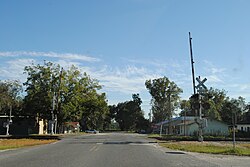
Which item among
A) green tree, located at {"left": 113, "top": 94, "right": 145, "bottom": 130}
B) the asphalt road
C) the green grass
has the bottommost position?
the green grass

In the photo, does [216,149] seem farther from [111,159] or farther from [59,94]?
[59,94]

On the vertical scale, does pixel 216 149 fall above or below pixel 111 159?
below

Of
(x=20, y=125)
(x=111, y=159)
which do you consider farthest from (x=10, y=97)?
(x=111, y=159)

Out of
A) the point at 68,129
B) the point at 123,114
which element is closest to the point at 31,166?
the point at 68,129

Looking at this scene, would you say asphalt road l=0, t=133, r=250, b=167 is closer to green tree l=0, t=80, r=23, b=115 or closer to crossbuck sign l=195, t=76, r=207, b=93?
crossbuck sign l=195, t=76, r=207, b=93

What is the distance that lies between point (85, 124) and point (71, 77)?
85.2 m

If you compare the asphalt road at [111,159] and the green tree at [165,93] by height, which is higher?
the green tree at [165,93]

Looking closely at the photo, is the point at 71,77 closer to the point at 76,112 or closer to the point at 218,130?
the point at 76,112

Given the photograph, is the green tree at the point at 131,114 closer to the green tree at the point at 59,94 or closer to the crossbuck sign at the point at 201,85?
the green tree at the point at 59,94

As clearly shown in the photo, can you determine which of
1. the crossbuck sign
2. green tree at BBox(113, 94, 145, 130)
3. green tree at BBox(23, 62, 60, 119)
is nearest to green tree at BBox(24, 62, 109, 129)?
green tree at BBox(23, 62, 60, 119)

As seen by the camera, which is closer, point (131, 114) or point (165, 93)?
point (165, 93)

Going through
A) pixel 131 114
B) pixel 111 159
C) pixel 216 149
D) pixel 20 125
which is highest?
pixel 131 114

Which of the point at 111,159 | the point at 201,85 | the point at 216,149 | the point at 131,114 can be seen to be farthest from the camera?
the point at 131,114

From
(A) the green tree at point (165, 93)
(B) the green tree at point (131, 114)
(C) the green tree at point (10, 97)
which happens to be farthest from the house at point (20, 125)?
(B) the green tree at point (131, 114)
